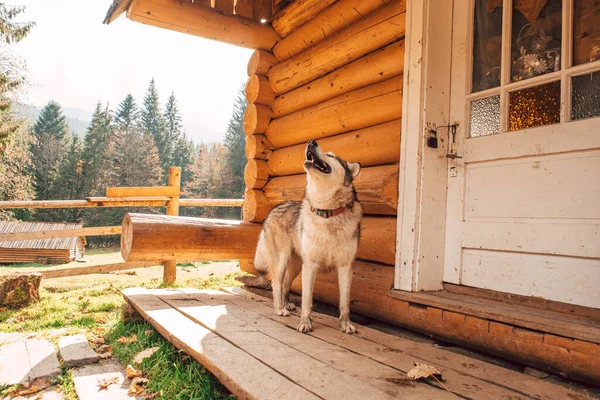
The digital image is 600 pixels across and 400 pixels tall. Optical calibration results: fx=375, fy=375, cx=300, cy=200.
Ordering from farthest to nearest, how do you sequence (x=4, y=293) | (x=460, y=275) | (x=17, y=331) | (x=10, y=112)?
1. (x=10, y=112)
2. (x=4, y=293)
3. (x=17, y=331)
4. (x=460, y=275)

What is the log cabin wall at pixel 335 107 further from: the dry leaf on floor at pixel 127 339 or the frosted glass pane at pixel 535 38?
the dry leaf on floor at pixel 127 339

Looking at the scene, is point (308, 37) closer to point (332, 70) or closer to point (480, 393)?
point (332, 70)

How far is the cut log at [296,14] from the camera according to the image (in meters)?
4.55

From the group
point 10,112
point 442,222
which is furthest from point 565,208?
point 10,112

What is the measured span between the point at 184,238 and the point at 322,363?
2.87 metres

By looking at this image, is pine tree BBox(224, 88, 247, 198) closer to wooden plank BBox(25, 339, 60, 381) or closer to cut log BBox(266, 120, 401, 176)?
cut log BBox(266, 120, 401, 176)

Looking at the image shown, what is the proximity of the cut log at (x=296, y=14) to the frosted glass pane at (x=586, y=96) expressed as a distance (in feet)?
9.22

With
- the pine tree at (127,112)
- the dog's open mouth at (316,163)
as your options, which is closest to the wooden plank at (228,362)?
the dog's open mouth at (316,163)

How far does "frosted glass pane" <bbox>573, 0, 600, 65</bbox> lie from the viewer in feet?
7.75

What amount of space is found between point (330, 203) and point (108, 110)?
50648mm

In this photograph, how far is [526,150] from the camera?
8.64 ft

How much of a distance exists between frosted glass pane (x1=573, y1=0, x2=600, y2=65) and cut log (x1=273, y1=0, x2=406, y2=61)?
55.1 inches

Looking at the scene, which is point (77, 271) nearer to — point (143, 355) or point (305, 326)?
point (143, 355)

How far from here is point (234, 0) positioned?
5227 mm
